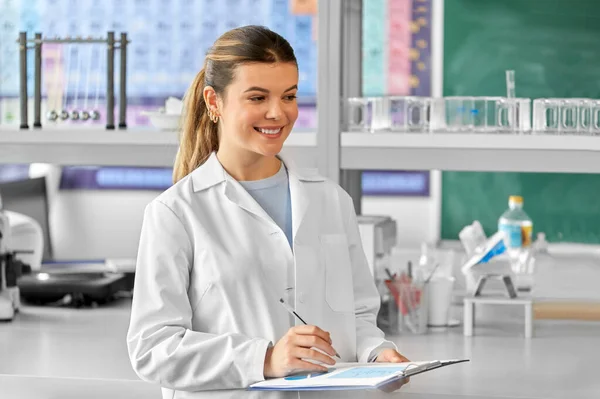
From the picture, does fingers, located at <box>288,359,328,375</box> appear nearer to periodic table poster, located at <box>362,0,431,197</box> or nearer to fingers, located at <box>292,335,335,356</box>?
fingers, located at <box>292,335,335,356</box>

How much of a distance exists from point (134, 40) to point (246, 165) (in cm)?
367

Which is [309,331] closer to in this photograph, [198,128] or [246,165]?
[246,165]

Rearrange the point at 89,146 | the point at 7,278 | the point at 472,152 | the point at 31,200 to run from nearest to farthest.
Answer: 1. the point at 472,152
2. the point at 89,146
3. the point at 7,278
4. the point at 31,200

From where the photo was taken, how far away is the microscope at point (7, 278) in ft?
7.85

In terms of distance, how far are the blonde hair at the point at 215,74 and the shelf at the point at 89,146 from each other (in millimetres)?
796

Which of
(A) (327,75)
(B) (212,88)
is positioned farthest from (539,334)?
(B) (212,88)

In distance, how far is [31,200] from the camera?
4.57 m

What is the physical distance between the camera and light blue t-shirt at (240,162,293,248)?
1424mm

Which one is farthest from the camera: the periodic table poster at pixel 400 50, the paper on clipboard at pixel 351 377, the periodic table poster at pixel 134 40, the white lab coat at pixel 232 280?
the periodic table poster at pixel 134 40

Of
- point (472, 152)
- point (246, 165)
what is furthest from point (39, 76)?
point (246, 165)

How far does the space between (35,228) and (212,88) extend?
1.62m

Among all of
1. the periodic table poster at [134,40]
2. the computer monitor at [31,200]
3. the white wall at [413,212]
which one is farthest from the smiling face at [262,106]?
the periodic table poster at [134,40]

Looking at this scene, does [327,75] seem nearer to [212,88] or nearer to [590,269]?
[212,88]

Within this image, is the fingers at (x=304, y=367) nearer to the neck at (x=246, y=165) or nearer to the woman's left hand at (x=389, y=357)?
the woman's left hand at (x=389, y=357)
